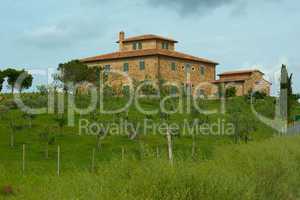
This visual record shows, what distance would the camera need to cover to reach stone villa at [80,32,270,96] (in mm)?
59312

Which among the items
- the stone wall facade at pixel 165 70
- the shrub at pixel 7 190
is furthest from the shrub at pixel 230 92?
the shrub at pixel 7 190

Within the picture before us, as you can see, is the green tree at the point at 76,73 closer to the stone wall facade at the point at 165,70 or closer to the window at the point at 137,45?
the stone wall facade at the point at 165,70

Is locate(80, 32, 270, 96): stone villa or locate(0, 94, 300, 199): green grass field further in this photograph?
locate(80, 32, 270, 96): stone villa

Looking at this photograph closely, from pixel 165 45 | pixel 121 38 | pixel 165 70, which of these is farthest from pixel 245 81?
pixel 121 38

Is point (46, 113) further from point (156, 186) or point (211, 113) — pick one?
point (156, 186)

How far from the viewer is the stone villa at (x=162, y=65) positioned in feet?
195

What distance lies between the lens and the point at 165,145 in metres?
28.4

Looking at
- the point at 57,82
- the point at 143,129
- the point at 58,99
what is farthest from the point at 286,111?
the point at 57,82

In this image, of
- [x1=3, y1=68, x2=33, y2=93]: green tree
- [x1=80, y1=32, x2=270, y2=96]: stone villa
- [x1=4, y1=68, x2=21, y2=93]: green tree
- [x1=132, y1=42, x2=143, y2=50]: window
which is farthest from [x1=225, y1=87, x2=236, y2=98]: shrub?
[x1=4, y1=68, x2=21, y2=93]: green tree

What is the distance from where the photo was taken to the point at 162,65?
5975 centimetres

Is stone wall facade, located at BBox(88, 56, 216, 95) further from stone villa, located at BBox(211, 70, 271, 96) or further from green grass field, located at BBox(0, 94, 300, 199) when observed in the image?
green grass field, located at BBox(0, 94, 300, 199)

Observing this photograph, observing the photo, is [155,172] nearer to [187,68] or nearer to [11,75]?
[11,75]

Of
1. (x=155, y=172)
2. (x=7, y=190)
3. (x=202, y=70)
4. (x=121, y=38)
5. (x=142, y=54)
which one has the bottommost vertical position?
(x=7, y=190)

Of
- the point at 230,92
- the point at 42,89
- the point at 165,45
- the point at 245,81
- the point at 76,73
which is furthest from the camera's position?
the point at 245,81
